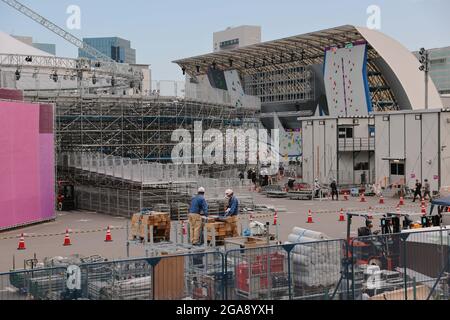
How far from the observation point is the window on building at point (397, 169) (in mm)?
37472

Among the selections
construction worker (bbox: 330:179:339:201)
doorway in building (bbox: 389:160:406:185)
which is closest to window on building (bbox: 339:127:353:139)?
doorway in building (bbox: 389:160:406:185)

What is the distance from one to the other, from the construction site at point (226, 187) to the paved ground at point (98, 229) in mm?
90

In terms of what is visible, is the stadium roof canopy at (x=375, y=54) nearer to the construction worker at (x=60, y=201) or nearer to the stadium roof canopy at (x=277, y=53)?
the stadium roof canopy at (x=277, y=53)

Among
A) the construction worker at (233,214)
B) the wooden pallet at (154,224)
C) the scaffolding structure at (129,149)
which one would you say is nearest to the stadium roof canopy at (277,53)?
the scaffolding structure at (129,149)

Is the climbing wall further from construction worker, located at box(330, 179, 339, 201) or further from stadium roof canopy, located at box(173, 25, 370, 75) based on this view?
construction worker, located at box(330, 179, 339, 201)

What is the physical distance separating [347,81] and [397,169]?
86.3 feet

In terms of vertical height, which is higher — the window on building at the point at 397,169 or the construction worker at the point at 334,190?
the window on building at the point at 397,169

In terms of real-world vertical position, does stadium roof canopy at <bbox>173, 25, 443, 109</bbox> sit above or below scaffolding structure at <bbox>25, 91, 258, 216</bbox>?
above

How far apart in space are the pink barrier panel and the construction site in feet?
0.26

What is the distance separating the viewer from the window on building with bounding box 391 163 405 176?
37.5 meters

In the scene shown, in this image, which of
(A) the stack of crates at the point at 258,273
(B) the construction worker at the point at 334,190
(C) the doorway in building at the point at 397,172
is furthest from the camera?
(C) the doorway in building at the point at 397,172

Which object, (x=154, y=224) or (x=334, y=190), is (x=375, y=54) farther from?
(x=154, y=224)

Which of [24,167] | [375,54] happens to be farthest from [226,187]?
[375,54]
